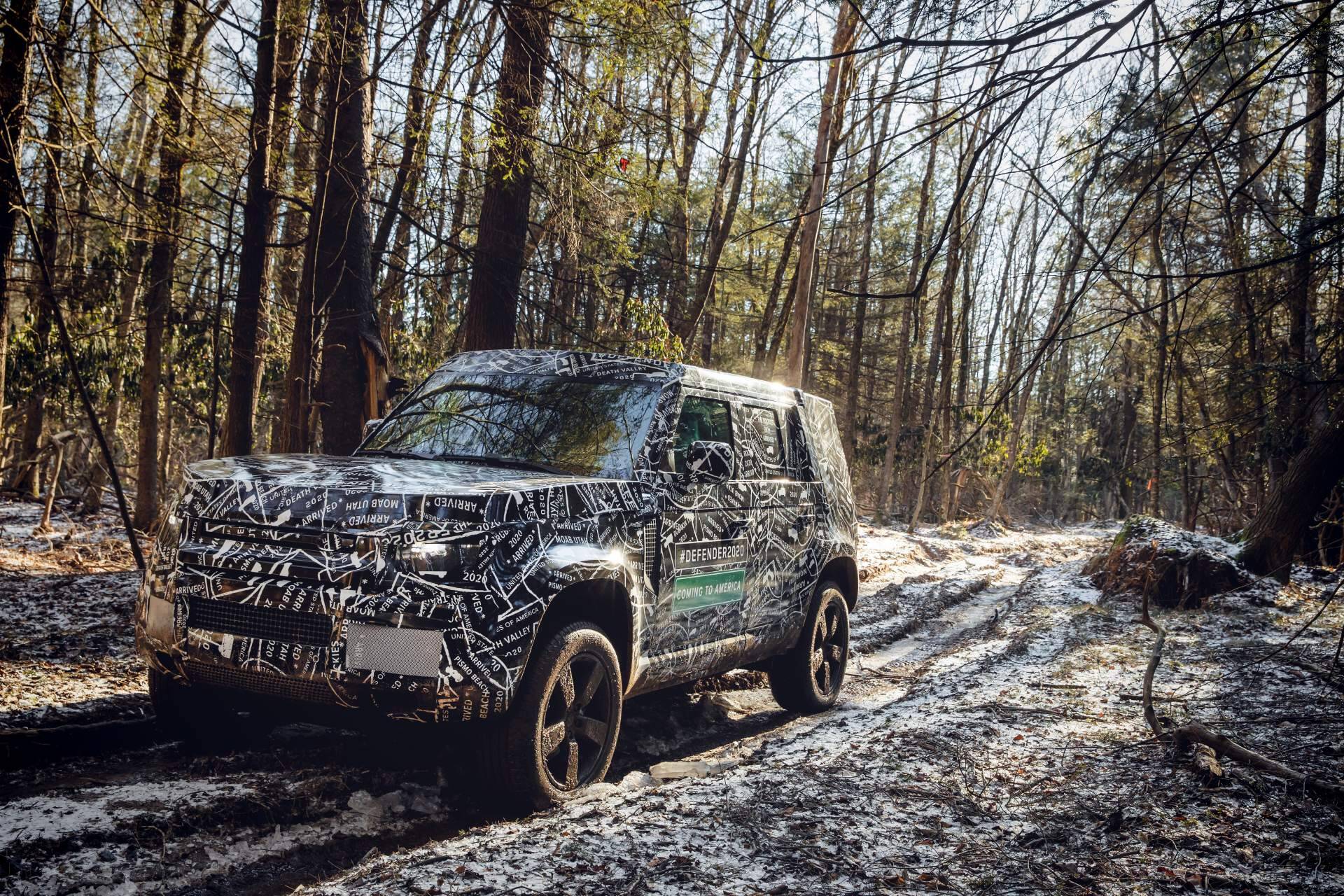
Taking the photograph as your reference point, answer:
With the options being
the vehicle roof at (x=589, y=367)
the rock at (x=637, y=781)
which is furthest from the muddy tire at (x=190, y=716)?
the vehicle roof at (x=589, y=367)

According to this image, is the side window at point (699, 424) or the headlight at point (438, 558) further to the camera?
the side window at point (699, 424)

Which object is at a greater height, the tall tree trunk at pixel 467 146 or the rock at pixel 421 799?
the tall tree trunk at pixel 467 146

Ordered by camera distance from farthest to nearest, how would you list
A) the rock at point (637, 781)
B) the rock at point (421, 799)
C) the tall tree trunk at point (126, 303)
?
1. the tall tree trunk at point (126, 303)
2. the rock at point (637, 781)
3. the rock at point (421, 799)

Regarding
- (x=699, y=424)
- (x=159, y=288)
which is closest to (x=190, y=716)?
(x=699, y=424)

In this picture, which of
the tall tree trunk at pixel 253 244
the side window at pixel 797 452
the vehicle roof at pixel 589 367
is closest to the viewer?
the vehicle roof at pixel 589 367

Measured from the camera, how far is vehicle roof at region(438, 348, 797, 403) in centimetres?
551

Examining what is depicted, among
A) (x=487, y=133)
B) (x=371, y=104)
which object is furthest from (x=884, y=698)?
(x=371, y=104)

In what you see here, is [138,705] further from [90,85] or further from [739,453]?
[90,85]

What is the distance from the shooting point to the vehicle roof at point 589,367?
5.51 meters

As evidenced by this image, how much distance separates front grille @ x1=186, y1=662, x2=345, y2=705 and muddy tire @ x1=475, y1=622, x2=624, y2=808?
0.69 meters

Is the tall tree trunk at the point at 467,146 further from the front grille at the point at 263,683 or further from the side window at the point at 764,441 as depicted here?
the front grille at the point at 263,683

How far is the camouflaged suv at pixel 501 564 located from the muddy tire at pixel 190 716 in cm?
1

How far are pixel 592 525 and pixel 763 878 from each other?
1.74m

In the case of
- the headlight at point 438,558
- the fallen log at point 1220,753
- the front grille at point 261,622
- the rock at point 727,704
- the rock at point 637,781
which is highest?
the headlight at point 438,558
